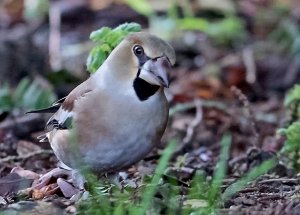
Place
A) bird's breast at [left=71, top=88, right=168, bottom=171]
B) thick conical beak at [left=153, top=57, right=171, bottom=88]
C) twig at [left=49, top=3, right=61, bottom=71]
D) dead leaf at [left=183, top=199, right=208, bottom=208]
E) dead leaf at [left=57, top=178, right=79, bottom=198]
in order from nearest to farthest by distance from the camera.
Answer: dead leaf at [left=183, top=199, right=208, bottom=208], thick conical beak at [left=153, top=57, right=171, bottom=88], bird's breast at [left=71, top=88, right=168, bottom=171], dead leaf at [left=57, top=178, right=79, bottom=198], twig at [left=49, top=3, right=61, bottom=71]

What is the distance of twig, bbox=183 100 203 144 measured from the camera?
570cm

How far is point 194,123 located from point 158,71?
8.07 ft

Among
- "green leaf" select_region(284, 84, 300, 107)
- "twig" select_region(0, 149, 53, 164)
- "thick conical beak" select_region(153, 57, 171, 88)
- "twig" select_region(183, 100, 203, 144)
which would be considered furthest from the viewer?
"twig" select_region(183, 100, 203, 144)

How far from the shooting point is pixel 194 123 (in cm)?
607

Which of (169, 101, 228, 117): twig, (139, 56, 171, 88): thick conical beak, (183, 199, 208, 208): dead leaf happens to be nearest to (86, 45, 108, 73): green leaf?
(139, 56, 171, 88): thick conical beak

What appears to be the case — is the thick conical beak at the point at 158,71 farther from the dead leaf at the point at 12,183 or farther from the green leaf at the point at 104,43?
the dead leaf at the point at 12,183

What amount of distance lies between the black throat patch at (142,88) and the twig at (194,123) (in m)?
1.89

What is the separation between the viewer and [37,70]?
23.2 ft

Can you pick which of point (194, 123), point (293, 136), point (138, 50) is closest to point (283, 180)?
point (293, 136)

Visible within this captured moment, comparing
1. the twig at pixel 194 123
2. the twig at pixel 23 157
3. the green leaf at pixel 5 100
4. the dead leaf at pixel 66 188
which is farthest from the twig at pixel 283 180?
the green leaf at pixel 5 100

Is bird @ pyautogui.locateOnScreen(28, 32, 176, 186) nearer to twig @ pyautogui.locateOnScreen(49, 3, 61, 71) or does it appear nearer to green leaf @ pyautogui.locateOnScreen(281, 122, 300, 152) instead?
green leaf @ pyautogui.locateOnScreen(281, 122, 300, 152)

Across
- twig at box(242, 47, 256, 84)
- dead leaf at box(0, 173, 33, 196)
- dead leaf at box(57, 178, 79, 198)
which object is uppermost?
twig at box(242, 47, 256, 84)

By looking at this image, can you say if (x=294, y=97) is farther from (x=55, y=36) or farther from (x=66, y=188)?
(x=55, y=36)

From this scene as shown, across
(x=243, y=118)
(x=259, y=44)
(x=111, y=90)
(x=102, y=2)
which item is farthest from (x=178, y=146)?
(x=102, y=2)
